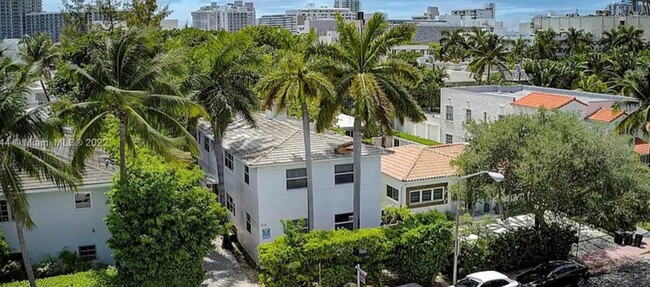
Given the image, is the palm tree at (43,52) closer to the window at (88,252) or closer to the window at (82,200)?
the window at (82,200)

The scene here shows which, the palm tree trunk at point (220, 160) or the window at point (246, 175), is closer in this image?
the window at point (246, 175)

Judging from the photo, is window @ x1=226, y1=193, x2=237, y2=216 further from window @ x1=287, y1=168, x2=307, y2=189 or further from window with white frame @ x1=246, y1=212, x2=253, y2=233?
window @ x1=287, y1=168, x2=307, y2=189

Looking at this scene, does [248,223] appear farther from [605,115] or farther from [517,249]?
[605,115]

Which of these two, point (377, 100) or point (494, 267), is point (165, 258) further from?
point (494, 267)

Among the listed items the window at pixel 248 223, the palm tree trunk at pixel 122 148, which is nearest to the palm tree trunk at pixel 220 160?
the window at pixel 248 223

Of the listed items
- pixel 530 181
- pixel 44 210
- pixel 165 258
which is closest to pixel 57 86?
pixel 44 210

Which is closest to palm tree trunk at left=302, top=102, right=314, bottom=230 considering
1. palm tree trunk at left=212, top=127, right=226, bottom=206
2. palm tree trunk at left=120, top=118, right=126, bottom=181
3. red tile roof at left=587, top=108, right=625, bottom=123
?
palm tree trunk at left=212, top=127, right=226, bottom=206
